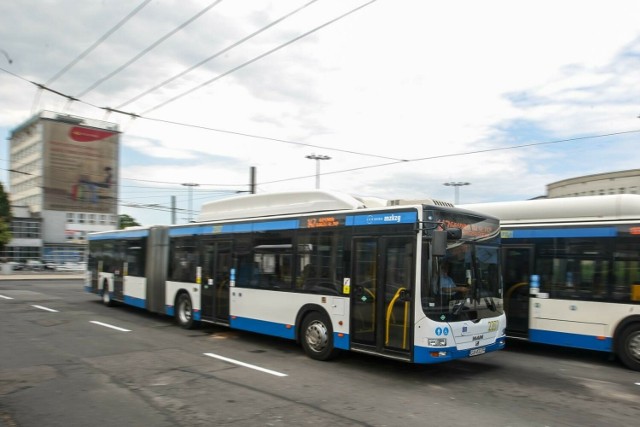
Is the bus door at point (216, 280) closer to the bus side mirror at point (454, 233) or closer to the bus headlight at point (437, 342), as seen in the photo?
the bus headlight at point (437, 342)

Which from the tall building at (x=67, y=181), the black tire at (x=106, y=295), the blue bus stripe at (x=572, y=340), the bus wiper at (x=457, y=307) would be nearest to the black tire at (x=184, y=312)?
the black tire at (x=106, y=295)

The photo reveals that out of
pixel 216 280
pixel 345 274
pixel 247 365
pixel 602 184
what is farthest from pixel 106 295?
pixel 602 184

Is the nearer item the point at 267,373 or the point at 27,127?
the point at 267,373

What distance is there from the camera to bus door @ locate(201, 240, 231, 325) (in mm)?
12180

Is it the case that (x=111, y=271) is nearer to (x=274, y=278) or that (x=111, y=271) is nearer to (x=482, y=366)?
(x=274, y=278)

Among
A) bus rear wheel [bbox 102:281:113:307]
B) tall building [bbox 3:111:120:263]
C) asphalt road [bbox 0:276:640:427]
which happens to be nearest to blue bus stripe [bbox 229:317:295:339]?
asphalt road [bbox 0:276:640:427]

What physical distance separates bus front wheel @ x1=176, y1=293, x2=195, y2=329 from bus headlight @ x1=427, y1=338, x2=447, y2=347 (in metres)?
7.77

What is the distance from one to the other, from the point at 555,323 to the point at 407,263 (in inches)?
165

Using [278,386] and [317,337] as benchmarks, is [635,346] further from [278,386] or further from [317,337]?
[278,386]

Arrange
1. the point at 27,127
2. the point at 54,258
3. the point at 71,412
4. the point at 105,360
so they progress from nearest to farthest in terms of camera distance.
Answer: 1. the point at 71,412
2. the point at 105,360
3. the point at 54,258
4. the point at 27,127

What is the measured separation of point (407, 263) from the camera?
7914 millimetres

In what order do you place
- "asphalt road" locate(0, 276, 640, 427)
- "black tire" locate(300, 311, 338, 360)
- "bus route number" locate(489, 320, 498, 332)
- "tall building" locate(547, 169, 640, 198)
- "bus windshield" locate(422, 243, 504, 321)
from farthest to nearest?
"tall building" locate(547, 169, 640, 198) < "black tire" locate(300, 311, 338, 360) < "bus route number" locate(489, 320, 498, 332) < "bus windshield" locate(422, 243, 504, 321) < "asphalt road" locate(0, 276, 640, 427)

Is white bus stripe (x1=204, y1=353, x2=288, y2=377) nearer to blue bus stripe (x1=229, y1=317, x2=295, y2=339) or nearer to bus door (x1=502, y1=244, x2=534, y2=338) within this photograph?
→ blue bus stripe (x1=229, y1=317, x2=295, y2=339)

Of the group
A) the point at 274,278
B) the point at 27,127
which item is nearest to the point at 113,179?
the point at 27,127
